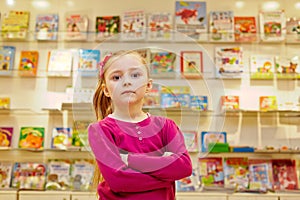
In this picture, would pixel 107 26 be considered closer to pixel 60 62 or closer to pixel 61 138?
pixel 60 62

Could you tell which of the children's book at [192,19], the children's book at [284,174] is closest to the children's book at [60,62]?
the children's book at [192,19]

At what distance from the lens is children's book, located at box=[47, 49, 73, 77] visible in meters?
3.22

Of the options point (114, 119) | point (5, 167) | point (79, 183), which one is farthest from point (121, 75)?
point (5, 167)

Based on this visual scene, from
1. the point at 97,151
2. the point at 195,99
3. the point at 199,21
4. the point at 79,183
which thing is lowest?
the point at 79,183

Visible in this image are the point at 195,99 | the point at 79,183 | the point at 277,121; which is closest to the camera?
the point at 195,99

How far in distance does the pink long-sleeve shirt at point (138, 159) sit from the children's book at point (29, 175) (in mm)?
2201

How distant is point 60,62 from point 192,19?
4.08 feet

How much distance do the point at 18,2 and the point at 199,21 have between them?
5.48ft

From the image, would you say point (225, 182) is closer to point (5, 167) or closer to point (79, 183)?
point (79, 183)

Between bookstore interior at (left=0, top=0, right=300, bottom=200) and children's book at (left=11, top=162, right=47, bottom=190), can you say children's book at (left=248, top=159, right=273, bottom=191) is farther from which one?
children's book at (left=11, top=162, right=47, bottom=190)

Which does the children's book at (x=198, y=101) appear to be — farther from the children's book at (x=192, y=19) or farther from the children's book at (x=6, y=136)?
the children's book at (x=6, y=136)

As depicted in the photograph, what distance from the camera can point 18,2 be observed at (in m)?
3.39

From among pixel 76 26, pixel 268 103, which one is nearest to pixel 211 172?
pixel 268 103

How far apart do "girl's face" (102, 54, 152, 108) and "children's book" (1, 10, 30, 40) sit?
2.59 metres
